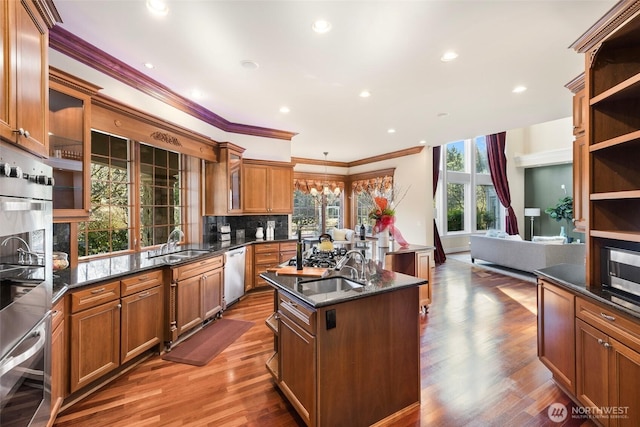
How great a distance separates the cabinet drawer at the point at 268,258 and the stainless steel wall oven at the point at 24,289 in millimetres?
3132

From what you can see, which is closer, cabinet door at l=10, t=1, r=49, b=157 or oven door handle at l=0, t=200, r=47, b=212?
oven door handle at l=0, t=200, r=47, b=212

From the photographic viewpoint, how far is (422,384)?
2350 millimetres

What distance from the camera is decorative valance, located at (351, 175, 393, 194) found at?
24.5 ft

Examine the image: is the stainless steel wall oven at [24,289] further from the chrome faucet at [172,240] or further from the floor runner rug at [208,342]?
the chrome faucet at [172,240]

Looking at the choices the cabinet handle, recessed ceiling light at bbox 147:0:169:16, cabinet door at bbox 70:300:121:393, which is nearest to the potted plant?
the cabinet handle

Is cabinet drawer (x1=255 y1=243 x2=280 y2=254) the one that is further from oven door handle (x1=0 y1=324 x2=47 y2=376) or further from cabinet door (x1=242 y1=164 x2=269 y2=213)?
oven door handle (x1=0 y1=324 x2=47 y2=376)

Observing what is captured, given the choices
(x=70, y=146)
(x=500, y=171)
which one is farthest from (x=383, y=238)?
(x=500, y=171)

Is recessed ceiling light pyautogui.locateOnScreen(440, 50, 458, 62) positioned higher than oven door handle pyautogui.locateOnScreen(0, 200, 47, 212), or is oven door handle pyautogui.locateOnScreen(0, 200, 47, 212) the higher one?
recessed ceiling light pyautogui.locateOnScreen(440, 50, 458, 62)

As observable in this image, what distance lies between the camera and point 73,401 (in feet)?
6.93

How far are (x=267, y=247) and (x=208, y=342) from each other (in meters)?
1.93

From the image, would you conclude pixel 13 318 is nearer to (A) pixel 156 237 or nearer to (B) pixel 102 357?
(B) pixel 102 357

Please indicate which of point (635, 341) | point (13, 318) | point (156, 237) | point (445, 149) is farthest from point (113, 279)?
point (445, 149)

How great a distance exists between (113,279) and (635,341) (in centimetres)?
348

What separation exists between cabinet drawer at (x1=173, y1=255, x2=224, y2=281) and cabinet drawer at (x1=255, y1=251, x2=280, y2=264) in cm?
99
